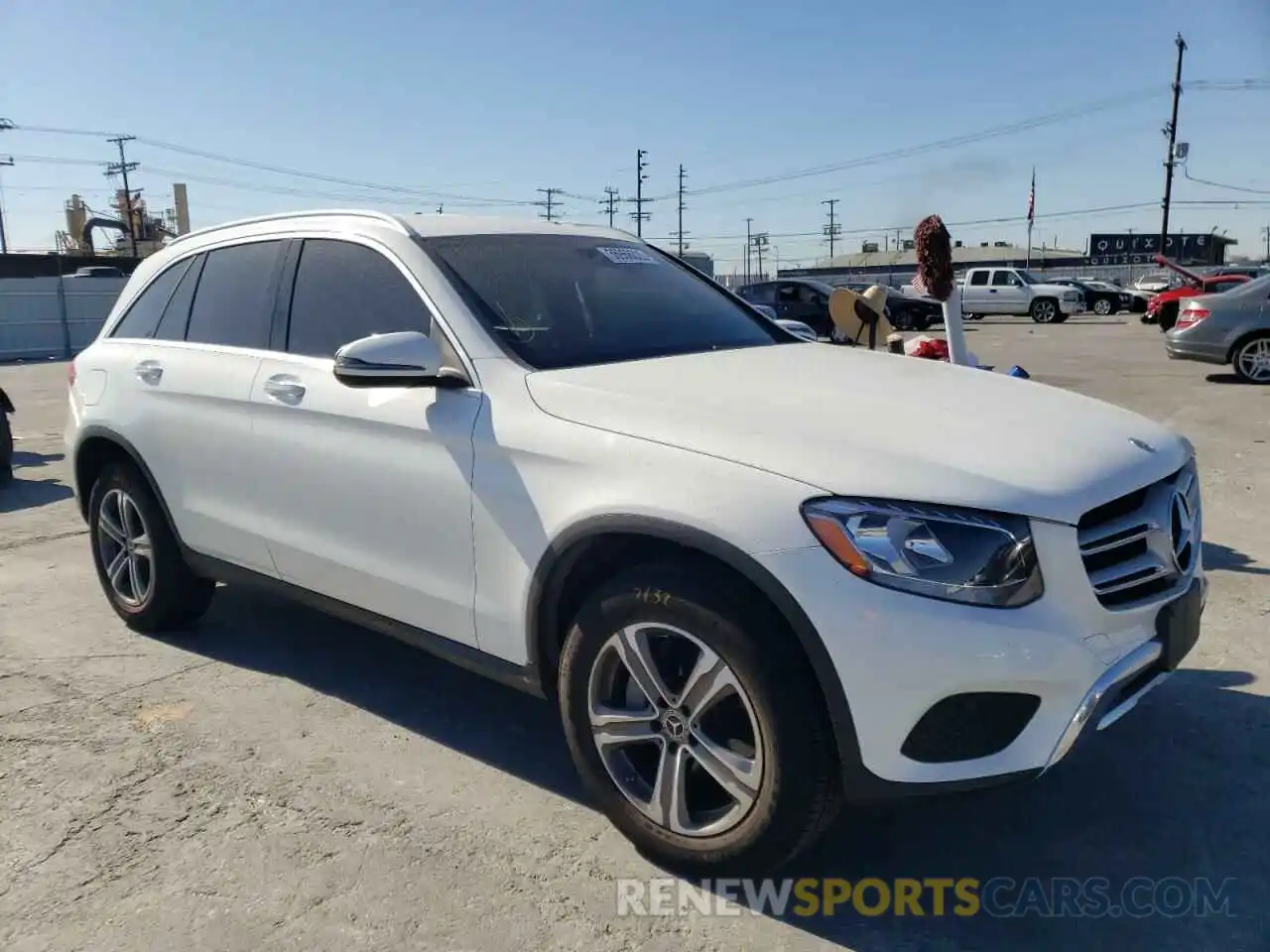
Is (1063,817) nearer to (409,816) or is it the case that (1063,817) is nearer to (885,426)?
(885,426)

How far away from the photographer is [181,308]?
175 inches

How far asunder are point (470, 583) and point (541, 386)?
0.62 meters

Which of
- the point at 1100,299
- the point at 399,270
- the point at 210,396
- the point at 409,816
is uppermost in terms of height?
the point at 399,270

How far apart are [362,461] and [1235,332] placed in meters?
13.1

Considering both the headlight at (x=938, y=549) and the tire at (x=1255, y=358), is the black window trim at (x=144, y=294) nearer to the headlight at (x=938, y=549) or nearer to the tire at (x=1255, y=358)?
the headlight at (x=938, y=549)

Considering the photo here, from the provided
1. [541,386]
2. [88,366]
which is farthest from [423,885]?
[88,366]

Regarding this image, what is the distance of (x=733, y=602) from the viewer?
2430 mm

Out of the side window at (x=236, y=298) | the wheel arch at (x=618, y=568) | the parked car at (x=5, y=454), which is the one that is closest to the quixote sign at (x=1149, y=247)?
the parked car at (x=5, y=454)

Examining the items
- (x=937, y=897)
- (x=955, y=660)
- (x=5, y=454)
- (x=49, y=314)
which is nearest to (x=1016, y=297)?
(x=49, y=314)

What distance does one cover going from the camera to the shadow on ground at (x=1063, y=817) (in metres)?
2.51

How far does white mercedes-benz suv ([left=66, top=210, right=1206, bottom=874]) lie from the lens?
2.27 m

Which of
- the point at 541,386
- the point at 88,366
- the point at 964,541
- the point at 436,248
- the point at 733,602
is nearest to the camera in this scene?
the point at 964,541

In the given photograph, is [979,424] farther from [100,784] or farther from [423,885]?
[100,784]

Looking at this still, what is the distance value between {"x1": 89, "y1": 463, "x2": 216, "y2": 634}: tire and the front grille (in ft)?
11.8
